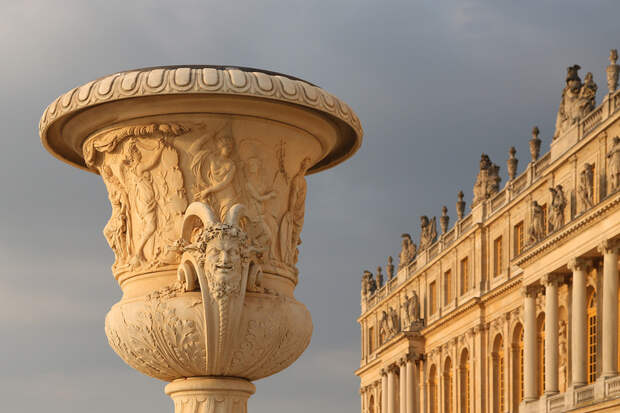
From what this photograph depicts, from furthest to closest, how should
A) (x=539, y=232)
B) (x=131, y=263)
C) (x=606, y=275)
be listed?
1. (x=539, y=232)
2. (x=606, y=275)
3. (x=131, y=263)

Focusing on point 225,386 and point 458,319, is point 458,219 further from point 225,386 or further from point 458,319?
point 225,386

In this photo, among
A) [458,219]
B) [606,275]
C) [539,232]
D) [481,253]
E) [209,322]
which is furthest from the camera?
[458,219]

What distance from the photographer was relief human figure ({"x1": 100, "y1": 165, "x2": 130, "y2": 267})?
716 centimetres

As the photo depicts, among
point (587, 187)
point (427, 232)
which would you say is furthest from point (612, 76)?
point (427, 232)

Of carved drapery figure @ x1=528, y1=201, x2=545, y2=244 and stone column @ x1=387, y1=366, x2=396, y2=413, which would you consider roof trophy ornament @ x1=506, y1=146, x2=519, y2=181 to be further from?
stone column @ x1=387, y1=366, x2=396, y2=413

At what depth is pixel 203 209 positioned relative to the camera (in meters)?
6.68

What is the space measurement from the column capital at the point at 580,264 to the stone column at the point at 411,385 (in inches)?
811

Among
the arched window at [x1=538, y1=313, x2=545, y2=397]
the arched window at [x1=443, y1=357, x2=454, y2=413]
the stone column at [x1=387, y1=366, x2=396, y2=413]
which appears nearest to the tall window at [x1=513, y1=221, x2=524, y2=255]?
the arched window at [x1=538, y1=313, x2=545, y2=397]

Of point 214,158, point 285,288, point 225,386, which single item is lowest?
point 225,386

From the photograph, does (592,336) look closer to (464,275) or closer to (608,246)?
(608,246)

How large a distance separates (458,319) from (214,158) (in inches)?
1575

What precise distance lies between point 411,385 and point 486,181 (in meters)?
12.2

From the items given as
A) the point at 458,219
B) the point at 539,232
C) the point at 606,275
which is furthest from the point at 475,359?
the point at 606,275

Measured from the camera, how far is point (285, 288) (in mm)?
7008
